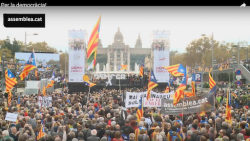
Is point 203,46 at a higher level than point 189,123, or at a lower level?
higher

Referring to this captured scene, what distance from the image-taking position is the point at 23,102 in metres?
19.2

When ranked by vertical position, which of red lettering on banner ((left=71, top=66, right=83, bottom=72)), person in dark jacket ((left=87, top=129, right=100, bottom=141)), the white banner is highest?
red lettering on banner ((left=71, top=66, right=83, bottom=72))

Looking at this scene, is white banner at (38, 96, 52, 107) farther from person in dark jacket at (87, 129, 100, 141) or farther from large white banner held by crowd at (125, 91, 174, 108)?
person in dark jacket at (87, 129, 100, 141)

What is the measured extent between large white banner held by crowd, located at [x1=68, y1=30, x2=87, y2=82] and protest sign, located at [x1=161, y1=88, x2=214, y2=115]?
27928 mm

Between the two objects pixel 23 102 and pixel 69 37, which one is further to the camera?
pixel 69 37

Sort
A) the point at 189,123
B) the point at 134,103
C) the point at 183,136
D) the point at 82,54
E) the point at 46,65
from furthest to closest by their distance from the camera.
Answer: the point at 46,65 < the point at 82,54 < the point at 134,103 < the point at 189,123 < the point at 183,136

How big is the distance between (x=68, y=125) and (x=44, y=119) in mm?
1608

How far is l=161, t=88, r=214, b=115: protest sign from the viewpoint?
34.5 feet

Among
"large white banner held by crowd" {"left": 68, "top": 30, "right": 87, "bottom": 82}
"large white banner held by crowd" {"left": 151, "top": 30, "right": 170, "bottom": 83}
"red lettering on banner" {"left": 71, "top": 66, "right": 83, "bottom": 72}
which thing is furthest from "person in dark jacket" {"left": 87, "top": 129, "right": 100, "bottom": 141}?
"large white banner held by crowd" {"left": 151, "top": 30, "right": 170, "bottom": 83}

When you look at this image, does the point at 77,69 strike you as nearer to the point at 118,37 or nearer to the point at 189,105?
the point at 189,105

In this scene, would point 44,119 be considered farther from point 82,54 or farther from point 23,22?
point 82,54

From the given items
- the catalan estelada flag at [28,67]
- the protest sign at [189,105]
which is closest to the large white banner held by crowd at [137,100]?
the protest sign at [189,105]

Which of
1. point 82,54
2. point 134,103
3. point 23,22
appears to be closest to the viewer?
point 23,22

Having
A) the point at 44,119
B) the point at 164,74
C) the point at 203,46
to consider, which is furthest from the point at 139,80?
the point at 203,46
